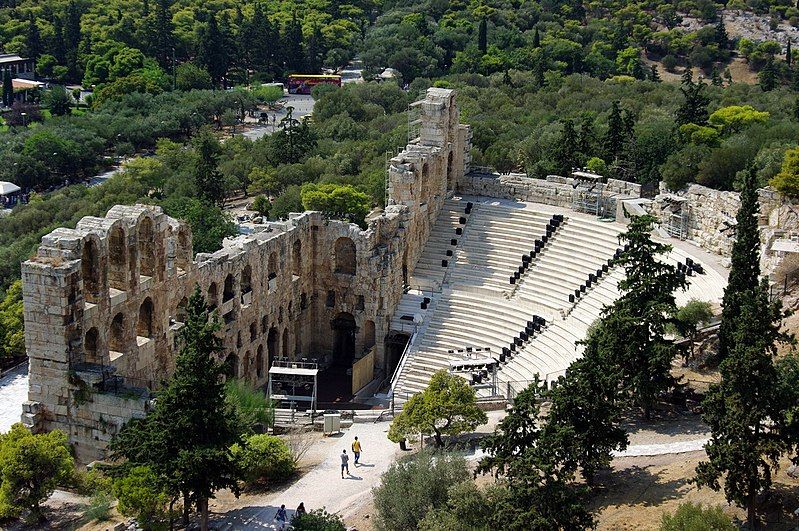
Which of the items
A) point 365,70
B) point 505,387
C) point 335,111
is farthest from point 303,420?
point 365,70

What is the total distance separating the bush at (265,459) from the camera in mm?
49312

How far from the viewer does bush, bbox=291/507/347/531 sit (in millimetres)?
43125

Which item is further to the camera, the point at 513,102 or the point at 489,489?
the point at 513,102

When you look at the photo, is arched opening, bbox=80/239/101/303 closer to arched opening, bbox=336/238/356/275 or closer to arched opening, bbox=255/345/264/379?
arched opening, bbox=255/345/264/379

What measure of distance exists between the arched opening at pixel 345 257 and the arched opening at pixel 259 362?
649cm

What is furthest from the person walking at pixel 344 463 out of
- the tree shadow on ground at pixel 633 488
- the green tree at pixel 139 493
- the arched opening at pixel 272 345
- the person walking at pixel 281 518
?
the arched opening at pixel 272 345

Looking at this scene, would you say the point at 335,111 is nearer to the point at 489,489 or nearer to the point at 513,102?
the point at 513,102

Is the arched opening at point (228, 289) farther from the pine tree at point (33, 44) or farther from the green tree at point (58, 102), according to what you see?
the pine tree at point (33, 44)

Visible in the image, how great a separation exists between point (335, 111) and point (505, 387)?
196 feet

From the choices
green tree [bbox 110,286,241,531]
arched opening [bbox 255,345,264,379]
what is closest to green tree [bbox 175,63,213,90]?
arched opening [bbox 255,345,264,379]

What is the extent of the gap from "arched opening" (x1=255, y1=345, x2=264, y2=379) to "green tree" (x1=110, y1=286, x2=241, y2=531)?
19495 millimetres

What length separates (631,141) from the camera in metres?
81.1

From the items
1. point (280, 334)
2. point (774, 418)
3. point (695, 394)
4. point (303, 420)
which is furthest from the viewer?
point (280, 334)

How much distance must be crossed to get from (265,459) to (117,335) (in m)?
9.17
